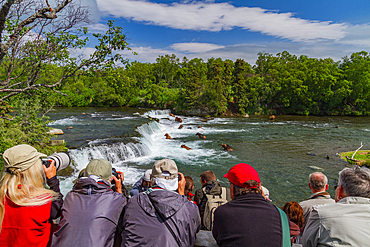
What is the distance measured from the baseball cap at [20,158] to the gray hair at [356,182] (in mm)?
2836

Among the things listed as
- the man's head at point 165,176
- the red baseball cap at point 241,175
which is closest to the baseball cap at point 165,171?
the man's head at point 165,176

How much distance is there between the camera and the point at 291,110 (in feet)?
140

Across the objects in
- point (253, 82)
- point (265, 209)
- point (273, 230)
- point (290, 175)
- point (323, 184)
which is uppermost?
point (253, 82)

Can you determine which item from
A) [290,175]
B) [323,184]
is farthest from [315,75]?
[323,184]

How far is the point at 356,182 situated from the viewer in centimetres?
204

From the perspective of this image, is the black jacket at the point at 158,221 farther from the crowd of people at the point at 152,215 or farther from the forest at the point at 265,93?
the forest at the point at 265,93

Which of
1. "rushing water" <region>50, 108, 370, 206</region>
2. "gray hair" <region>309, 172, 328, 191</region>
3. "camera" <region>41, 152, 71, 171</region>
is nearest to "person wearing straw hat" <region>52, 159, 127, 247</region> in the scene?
"camera" <region>41, 152, 71, 171</region>

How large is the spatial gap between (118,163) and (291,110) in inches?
1509

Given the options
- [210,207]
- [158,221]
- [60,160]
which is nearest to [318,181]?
[210,207]

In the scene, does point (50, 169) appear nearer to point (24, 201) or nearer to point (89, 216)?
point (24, 201)

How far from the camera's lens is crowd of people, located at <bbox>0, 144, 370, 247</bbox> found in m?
1.84

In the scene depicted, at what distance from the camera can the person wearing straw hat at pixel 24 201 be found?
6.56 feet

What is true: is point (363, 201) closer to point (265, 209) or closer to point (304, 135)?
point (265, 209)

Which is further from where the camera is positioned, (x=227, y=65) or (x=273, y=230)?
(x=227, y=65)
